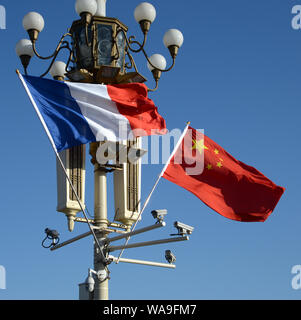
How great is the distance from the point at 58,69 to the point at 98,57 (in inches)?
88.1

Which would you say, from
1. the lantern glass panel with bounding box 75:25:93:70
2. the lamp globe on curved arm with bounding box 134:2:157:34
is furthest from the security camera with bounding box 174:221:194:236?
the lamp globe on curved arm with bounding box 134:2:157:34

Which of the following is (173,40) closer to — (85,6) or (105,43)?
(105,43)

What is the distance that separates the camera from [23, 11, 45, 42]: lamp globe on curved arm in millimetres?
24953

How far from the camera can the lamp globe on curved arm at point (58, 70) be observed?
2734 cm

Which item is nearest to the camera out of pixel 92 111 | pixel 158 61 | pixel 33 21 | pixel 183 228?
pixel 183 228

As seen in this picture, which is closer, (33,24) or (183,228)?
(183,228)

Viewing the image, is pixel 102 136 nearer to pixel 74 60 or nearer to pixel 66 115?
pixel 66 115

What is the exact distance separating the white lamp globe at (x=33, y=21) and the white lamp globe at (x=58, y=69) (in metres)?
2.39

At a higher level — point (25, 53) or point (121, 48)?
point (121, 48)

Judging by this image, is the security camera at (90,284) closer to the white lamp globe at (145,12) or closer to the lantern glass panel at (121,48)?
the lantern glass panel at (121,48)

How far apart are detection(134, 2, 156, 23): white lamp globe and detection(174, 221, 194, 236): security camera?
6068 mm

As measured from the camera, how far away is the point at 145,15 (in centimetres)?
2505

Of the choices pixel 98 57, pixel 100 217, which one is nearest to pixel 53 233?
pixel 100 217

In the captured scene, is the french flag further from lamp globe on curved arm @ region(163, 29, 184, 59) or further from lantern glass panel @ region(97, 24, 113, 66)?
lamp globe on curved arm @ region(163, 29, 184, 59)
